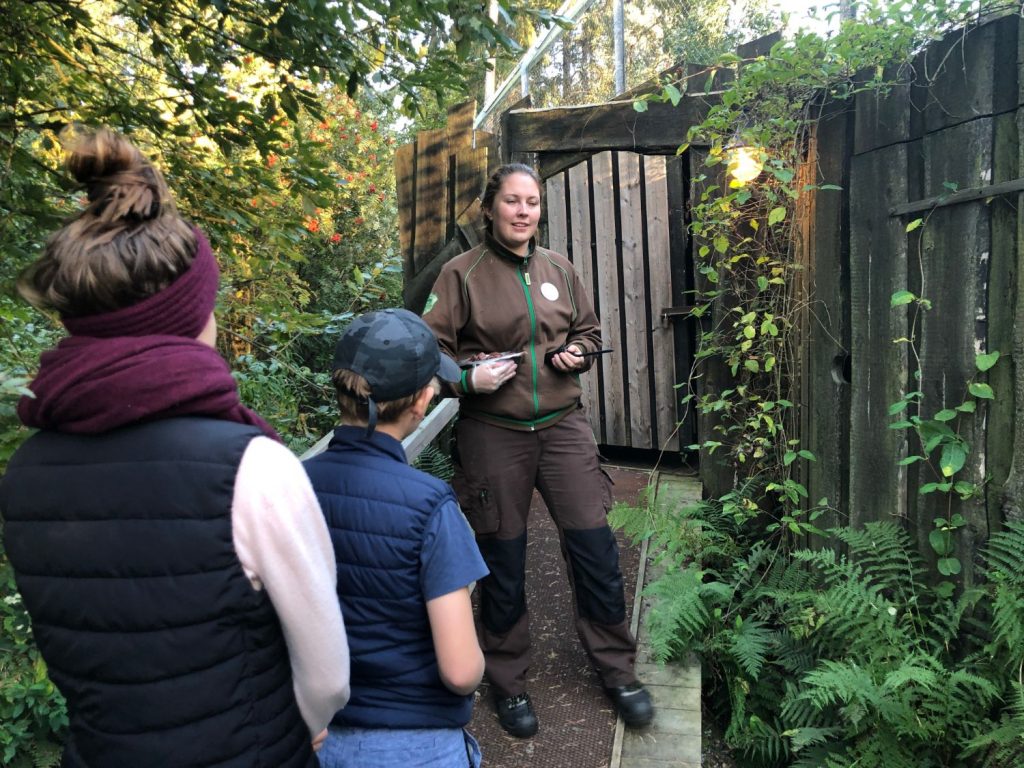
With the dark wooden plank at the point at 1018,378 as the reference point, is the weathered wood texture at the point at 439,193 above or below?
above

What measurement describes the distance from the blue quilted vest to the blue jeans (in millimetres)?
19

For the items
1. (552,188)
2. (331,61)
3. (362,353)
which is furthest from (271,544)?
(552,188)

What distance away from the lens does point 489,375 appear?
2.65 m

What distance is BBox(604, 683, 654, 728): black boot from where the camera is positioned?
2.81 metres

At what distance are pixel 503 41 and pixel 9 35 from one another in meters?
1.59

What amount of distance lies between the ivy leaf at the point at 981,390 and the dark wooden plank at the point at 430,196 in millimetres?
3004

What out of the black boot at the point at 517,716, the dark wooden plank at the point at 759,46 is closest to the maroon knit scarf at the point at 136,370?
the black boot at the point at 517,716

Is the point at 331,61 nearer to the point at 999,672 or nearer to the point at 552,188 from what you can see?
the point at 999,672

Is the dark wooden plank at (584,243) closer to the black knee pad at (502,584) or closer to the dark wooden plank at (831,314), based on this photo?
the dark wooden plank at (831,314)

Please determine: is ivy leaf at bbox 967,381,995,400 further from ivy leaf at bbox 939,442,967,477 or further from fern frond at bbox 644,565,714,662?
fern frond at bbox 644,565,714,662

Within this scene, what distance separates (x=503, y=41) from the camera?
7.93ft

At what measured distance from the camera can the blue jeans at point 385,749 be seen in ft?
4.90

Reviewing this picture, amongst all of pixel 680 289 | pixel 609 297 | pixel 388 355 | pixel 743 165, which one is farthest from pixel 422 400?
pixel 609 297

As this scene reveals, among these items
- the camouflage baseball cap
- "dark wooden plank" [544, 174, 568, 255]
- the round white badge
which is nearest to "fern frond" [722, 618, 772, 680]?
the round white badge
